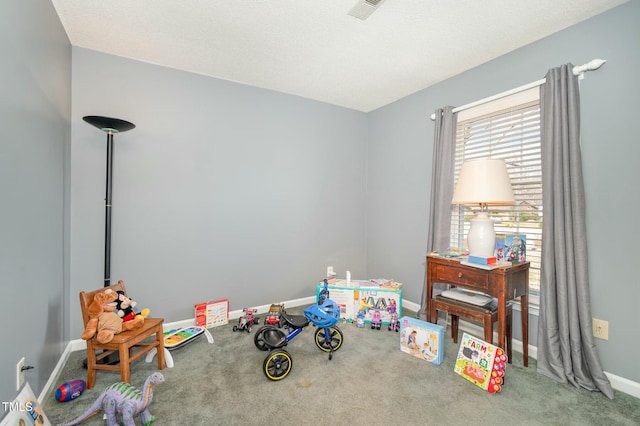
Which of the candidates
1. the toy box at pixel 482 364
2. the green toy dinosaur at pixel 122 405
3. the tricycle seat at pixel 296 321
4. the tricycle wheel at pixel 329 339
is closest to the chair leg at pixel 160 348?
the green toy dinosaur at pixel 122 405

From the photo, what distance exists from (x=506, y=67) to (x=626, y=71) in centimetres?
77

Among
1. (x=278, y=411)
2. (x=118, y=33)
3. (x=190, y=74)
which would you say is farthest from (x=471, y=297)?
(x=118, y=33)

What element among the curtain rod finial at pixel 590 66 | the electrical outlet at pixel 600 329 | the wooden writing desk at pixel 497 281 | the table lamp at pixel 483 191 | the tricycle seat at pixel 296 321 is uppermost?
the curtain rod finial at pixel 590 66

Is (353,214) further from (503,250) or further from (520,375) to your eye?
(520,375)

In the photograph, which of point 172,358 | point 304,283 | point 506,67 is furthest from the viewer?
point 304,283

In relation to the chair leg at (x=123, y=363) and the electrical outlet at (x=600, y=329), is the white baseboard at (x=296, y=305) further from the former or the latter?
the chair leg at (x=123, y=363)

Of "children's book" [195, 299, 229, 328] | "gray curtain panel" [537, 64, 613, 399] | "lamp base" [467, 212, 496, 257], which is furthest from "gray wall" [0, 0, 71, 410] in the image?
"gray curtain panel" [537, 64, 613, 399]

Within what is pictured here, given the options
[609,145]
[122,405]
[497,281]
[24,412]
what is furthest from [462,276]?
[24,412]

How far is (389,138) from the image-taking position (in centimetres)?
357

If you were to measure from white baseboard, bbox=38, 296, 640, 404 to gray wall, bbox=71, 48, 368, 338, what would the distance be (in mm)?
81

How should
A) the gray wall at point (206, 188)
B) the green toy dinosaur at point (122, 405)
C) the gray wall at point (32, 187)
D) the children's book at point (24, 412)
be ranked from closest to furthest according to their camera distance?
the children's book at point (24, 412) < the gray wall at point (32, 187) < the green toy dinosaur at point (122, 405) < the gray wall at point (206, 188)

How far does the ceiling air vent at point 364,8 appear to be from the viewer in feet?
5.93

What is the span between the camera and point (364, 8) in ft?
6.13

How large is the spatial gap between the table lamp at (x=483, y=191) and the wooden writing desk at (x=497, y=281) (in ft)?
0.51
